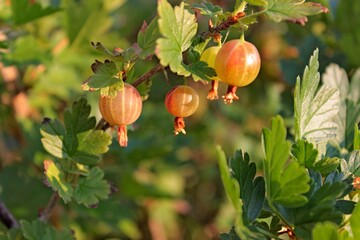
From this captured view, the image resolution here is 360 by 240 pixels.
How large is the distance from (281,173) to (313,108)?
181 millimetres

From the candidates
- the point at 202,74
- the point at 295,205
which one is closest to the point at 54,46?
the point at 202,74

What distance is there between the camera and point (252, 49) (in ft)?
2.47

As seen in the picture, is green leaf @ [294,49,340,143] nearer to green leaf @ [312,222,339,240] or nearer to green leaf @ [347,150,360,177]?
green leaf @ [347,150,360,177]

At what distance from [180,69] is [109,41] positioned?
0.82 m

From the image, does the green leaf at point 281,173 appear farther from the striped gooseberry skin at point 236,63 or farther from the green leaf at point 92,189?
the green leaf at point 92,189

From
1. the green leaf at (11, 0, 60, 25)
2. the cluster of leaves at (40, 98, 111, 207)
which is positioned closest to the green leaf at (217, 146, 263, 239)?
the cluster of leaves at (40, 98, 111, 207)

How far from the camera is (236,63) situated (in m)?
0.72

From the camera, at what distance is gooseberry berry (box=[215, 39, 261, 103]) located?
28.6 inches

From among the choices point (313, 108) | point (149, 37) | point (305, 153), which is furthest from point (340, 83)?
point (149, 37)

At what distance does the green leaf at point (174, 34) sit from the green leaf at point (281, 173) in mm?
132

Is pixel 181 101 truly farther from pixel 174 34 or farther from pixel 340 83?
pixel 340 83

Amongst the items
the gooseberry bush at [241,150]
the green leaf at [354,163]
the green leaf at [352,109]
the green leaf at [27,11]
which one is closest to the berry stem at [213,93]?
the gooseberry bush at [241,150]

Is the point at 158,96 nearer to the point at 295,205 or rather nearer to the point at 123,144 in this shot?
the point at 123,144

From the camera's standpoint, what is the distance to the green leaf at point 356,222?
0.69 meters
